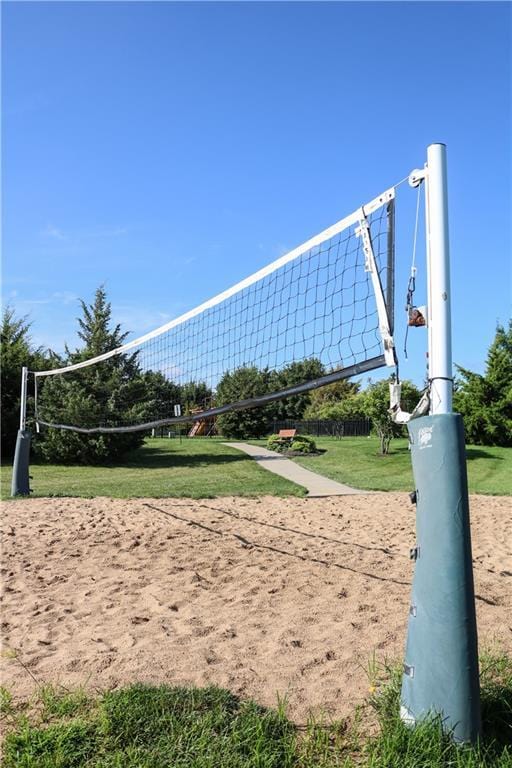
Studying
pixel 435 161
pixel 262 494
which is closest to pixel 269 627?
pixel 435 161

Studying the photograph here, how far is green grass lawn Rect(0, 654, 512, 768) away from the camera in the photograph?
96.0 inches

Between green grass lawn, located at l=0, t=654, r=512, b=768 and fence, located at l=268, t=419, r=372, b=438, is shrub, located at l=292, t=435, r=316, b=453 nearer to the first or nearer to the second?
fence, located at l=268, t=419, r=372, b=438

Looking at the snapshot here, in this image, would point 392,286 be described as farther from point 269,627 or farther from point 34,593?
point 34,593

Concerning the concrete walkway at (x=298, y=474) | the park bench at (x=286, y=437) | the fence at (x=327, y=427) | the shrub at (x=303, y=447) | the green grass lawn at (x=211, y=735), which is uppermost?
the fence at (x=327, y=427)

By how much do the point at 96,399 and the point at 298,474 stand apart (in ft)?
20.3

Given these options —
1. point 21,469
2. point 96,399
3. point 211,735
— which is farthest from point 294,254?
point 96,399

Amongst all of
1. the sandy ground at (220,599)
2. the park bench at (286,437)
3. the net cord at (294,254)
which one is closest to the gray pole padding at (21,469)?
the sandy ground at (220,599)

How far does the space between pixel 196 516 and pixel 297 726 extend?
18.2 ft

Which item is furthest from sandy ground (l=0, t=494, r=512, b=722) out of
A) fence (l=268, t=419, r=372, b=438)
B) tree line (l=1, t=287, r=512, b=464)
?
fence (l=268, t=419, r=372, b=438)

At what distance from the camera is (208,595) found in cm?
472

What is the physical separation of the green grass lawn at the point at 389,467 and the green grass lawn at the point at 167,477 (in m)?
1.74

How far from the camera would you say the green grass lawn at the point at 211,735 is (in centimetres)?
244

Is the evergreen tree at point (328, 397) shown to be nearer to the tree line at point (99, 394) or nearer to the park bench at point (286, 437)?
the park bench at point (286, 437)

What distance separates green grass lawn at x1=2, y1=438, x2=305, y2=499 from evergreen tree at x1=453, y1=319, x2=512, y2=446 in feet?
33.5
